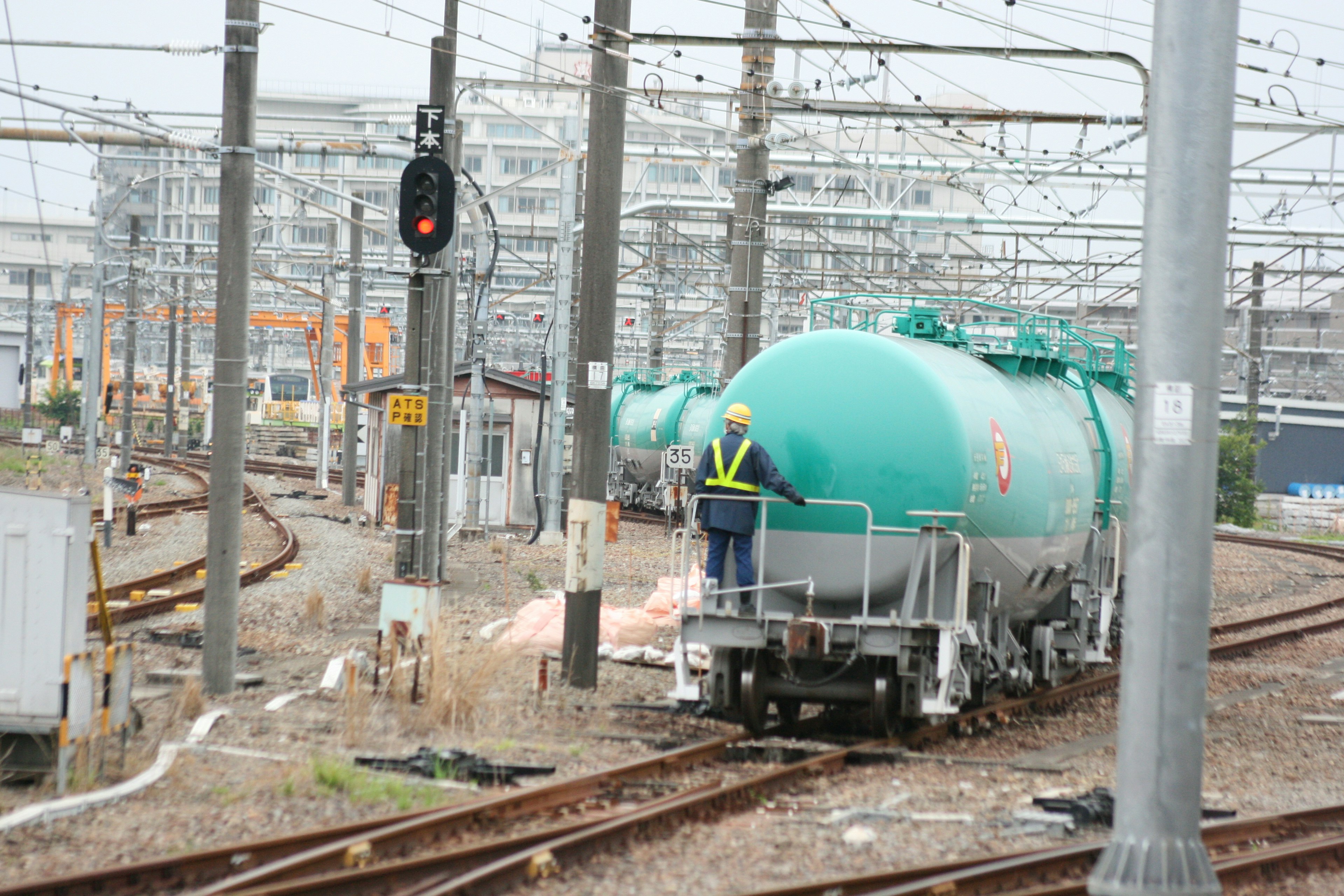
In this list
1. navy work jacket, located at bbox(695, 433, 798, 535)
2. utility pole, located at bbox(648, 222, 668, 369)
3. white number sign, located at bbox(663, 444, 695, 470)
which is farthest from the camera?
utility pole, located at bbox(648, 222, 668, 369)

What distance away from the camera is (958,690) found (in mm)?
10695

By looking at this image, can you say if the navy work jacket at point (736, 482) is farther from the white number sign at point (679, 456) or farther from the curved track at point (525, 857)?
the white number sign at point (679, 456)

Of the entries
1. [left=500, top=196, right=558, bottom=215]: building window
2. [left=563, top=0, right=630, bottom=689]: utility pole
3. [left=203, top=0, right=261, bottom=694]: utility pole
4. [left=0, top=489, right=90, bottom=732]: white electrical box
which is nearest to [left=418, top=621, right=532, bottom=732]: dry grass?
[left=563, top=0, right=630, bottom=689]: utility pole

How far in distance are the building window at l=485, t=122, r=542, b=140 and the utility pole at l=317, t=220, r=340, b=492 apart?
54.5 meters

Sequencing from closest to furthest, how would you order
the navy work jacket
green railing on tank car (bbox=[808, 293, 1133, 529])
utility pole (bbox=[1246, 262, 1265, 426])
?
the navy work jacket → green railing on tank car (bbox=[808, 293, 1133, 529]) → utility pole (bbox=[1246, 262, 1265, 426])

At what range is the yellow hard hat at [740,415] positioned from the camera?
10.9 m

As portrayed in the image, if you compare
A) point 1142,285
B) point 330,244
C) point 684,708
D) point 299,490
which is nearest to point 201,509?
point 299,490

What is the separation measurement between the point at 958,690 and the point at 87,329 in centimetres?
4781

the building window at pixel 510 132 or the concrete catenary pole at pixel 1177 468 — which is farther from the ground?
the building window at pixel 510 132

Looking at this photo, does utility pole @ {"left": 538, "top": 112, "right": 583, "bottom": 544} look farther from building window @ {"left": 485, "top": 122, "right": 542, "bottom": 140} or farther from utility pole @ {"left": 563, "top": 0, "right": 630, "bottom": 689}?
building window @ {"left": 485, "top": 122, "right": 542, "bottom": 140}

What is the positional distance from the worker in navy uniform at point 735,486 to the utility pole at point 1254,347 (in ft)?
109

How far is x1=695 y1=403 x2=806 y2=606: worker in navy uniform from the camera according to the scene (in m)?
10.6

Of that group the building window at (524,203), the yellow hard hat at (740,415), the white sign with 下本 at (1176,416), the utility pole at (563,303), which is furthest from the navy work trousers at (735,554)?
the building window at (524,203)

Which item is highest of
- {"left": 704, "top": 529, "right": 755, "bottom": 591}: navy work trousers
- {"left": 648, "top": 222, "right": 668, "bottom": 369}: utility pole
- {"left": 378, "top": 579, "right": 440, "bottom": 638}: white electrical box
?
{"left": 648, "top": 222, "right": 668, "bottom": 369}: utility pole
